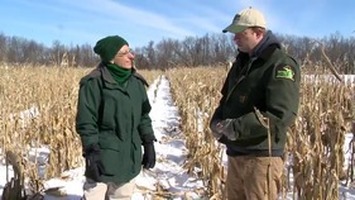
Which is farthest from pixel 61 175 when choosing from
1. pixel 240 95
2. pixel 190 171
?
pixel 240 95

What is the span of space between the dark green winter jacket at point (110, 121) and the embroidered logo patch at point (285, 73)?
106 centimetres

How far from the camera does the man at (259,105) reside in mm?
2521

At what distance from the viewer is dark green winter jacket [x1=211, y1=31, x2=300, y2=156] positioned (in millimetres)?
2514

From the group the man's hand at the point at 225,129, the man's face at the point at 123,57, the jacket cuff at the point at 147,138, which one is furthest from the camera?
the jacket cuff at the point at 147,138

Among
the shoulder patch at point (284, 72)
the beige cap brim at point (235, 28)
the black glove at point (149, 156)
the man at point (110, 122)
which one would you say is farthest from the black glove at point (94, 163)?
the shoulder patch at point (284, 72)

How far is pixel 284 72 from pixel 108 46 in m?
1.15

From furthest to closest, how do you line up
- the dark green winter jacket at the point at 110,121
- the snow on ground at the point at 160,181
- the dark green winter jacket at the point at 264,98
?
the snow on ground at the point at 160,181 → the dark green winter jacket at the point at 110,121 → the dark green winter jacket at the point at 264,98

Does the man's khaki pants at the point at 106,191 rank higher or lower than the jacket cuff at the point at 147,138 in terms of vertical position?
lower

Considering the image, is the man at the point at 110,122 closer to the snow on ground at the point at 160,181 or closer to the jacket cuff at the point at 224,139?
the jacket cuff at the point at 224,139

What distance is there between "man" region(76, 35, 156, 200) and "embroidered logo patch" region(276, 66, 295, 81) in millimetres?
1029

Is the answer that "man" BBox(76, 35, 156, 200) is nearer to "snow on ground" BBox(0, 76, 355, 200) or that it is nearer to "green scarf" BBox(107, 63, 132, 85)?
"green scarf" BBox(107, 63, 132, 85)

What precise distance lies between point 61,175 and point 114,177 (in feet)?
7.58

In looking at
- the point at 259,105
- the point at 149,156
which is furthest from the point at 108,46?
the point at 259,105

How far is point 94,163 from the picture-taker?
115 inches
